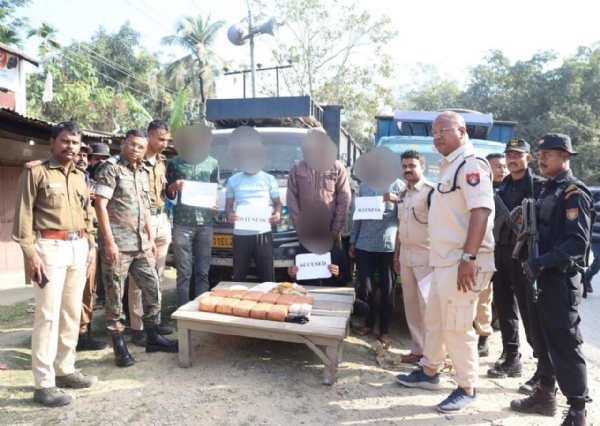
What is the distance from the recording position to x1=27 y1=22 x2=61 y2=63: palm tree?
1850cm

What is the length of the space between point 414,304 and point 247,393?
1.73 metres

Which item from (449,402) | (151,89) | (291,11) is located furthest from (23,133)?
(151,89)

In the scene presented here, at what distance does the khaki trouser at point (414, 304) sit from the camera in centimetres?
395

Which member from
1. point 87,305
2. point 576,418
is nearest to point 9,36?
point 87,305

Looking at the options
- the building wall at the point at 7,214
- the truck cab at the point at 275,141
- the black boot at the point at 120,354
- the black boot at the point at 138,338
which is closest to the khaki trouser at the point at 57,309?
the black boot at the point at 120,354

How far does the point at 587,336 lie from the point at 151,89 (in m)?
Answer: 26.9

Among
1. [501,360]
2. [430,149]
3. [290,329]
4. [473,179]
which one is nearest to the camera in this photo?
[473,179]

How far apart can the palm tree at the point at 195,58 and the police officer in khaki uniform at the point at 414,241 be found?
26054mm

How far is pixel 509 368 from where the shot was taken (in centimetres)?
384

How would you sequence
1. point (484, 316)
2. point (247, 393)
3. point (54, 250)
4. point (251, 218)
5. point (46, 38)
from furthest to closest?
point (46, 38) < point (251, 218) < point (484, 316) < point (247, 393) < point (54, 250)

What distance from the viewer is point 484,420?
10.0ft

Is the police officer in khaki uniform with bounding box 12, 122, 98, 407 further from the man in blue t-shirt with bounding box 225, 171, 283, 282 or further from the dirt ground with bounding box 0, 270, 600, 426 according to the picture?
the man in blue t-shirt with bounding box 225, 171, 283, 282

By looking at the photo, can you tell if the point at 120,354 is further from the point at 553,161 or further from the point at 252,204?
the point at 553,161

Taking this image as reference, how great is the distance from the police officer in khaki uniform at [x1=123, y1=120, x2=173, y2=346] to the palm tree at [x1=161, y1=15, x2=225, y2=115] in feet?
82.3
